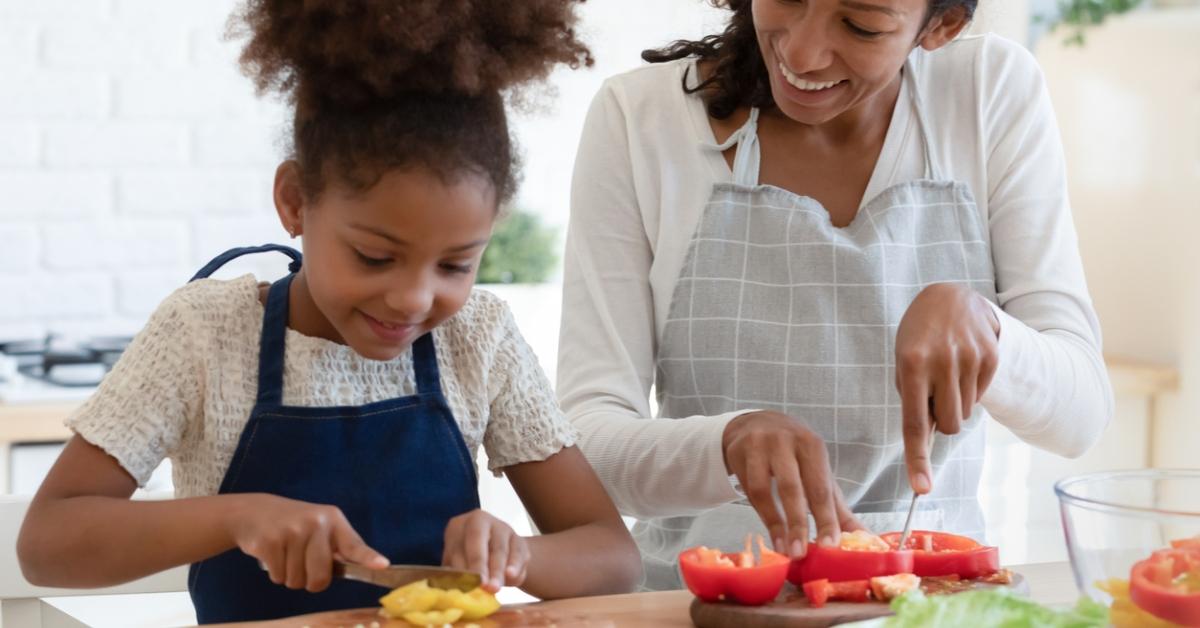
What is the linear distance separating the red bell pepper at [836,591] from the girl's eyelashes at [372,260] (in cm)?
42

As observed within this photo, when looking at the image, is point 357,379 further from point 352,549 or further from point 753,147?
point 753,147

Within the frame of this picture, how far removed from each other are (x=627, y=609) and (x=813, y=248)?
55 cm

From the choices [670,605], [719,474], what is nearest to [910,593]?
[670,605]

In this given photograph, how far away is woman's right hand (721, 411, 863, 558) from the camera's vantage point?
1.13 m

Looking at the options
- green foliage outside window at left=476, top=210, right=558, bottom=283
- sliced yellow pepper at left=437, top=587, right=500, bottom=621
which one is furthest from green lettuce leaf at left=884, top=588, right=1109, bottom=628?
green foliage outside window at left=476, top=210, right=558, bottom=283

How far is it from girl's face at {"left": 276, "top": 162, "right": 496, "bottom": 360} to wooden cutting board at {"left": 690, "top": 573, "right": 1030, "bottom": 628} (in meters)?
0.33


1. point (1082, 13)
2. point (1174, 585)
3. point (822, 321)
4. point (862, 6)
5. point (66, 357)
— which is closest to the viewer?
point (1174, 585)

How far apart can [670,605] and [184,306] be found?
1.59ft

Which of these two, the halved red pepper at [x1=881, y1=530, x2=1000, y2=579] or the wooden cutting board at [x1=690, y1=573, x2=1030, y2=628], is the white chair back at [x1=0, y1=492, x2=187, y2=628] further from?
the halved red pepper at [x1=881, y1=530, x2=1000, y2=579]

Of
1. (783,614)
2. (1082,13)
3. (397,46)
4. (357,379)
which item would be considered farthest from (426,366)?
(1082,13)

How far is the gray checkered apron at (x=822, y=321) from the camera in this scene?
1.47 m

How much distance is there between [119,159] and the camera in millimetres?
2695

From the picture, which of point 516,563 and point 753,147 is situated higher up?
point 753,147

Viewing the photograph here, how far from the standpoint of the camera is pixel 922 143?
1540 mm
